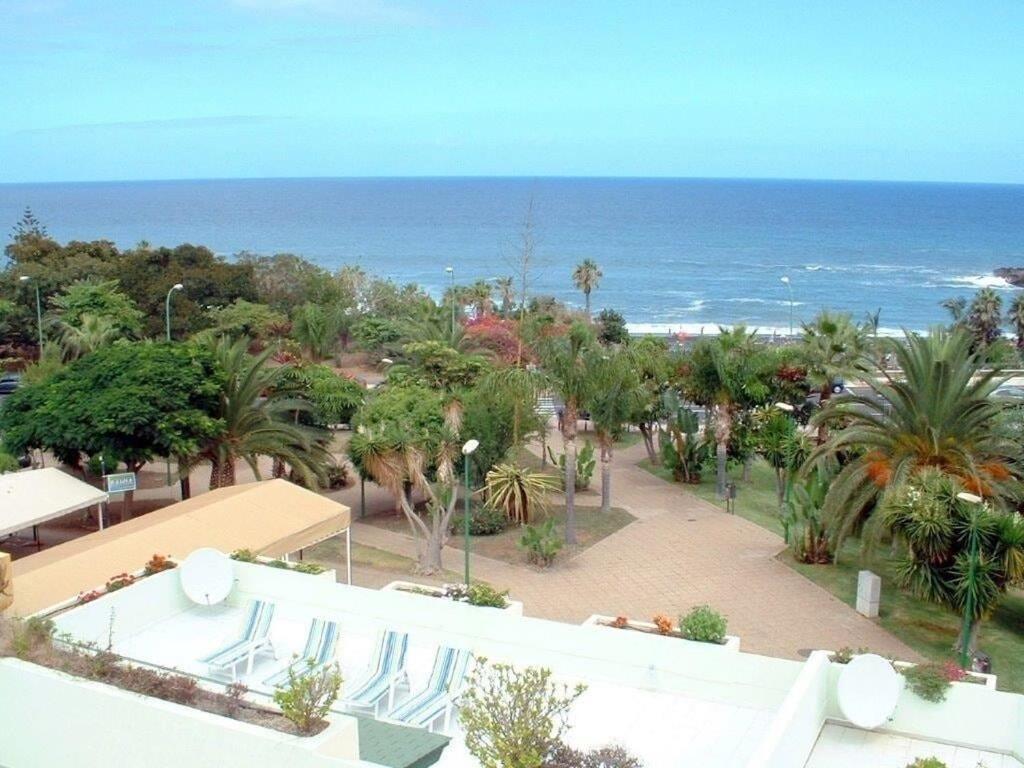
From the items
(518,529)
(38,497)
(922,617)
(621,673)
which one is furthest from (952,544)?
(38,497)

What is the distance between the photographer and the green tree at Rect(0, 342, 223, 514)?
827 inches

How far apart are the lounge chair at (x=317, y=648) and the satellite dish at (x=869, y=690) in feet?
18.7

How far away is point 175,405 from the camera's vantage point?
70.0 feet

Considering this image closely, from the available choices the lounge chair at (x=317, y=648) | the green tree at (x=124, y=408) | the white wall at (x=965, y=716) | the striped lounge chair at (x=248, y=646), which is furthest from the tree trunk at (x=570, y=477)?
the white wall at (x=965, y=716)

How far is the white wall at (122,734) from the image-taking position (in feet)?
27.4

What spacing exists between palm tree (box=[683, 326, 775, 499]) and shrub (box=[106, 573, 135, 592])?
1576cm

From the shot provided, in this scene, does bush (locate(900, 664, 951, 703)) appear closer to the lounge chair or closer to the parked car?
the lounge chair

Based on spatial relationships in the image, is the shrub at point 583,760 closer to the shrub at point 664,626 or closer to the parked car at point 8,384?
the shrub at point 664,626

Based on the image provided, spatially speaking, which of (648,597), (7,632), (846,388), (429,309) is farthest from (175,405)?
(846,388)

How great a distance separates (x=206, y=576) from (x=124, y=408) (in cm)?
854

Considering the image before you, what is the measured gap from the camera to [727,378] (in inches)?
1019

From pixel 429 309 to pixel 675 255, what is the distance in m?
95.0

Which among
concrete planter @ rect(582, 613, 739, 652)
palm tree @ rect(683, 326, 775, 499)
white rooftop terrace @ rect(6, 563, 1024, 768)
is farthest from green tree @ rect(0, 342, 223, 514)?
concrete planter @ rect(582, 613, 739, 652)

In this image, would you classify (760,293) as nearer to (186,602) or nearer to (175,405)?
(175,405)
